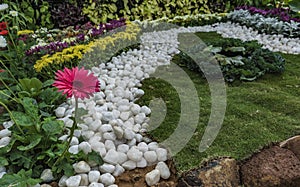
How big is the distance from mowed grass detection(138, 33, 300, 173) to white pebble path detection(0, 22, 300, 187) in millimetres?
102

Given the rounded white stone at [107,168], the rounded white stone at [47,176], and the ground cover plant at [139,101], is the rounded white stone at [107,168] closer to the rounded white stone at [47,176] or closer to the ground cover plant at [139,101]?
the ground cover plant at [139,101]

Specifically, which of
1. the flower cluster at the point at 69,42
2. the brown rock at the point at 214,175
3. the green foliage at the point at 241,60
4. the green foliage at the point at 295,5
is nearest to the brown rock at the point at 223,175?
the brown rock at the point at 214,175

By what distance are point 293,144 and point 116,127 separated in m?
0.99

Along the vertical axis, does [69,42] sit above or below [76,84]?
below

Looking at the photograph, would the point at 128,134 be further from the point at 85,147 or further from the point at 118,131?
the point at 85,147

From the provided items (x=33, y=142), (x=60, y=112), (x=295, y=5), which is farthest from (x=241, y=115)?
(x=295, y=5)

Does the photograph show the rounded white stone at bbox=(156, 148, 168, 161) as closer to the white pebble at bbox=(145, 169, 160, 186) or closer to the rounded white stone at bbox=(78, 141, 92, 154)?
the white pebble at bbox=(145, 169, 160, 186)

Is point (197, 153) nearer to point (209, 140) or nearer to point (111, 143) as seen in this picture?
point (209, 140)

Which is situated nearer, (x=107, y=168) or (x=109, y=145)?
(x=107, y=168)

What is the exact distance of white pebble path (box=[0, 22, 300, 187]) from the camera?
1.78 meters

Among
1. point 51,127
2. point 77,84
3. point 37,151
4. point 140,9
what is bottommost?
point 140,9

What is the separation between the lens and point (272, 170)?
70.7 inches

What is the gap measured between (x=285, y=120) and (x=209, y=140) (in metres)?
0.56

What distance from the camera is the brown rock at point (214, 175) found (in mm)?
A: 1691
